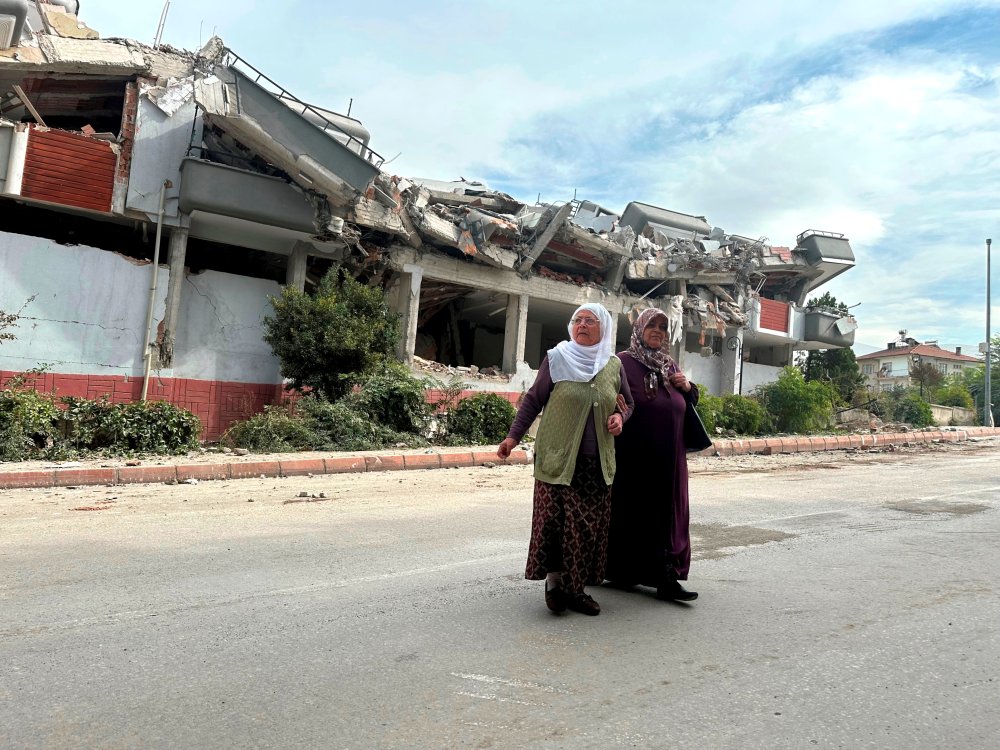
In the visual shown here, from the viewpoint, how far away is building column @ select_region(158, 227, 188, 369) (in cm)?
1423

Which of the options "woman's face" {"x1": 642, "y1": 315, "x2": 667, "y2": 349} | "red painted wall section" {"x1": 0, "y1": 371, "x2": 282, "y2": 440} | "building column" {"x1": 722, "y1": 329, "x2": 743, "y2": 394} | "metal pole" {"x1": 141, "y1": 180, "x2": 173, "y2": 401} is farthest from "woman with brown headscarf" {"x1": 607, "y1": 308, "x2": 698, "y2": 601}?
"building column" {"x1": 722, "y1": 329, "x2": 743, "y2": 394}

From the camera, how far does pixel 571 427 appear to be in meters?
3.67

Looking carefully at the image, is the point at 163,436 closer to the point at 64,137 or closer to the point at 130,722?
the point at 64,137

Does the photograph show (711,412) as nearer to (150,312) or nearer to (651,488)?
(150,312)

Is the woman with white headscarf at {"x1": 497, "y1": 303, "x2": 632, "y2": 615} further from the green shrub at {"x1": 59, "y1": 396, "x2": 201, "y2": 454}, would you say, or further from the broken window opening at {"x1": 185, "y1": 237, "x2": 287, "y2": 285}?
the broken window opening at {"x1": 185, "y1": 237, "x2": 287, "y2": 285}

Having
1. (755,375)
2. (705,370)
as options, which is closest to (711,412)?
(705,370)

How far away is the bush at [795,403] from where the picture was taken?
20250mm

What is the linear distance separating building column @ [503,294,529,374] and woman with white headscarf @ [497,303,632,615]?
16.2 meters

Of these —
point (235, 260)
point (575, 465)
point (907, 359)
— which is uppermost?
point (907, 359)

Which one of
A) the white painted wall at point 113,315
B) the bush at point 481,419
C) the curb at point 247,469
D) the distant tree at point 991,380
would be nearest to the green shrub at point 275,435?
the curb at point 247,469

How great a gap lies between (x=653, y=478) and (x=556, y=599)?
860 millimetres

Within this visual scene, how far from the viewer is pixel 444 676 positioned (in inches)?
111

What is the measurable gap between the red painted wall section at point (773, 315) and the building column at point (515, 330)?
38.4 feet

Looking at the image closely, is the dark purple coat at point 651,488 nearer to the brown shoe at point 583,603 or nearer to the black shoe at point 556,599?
the brown shoe at point 583,603
